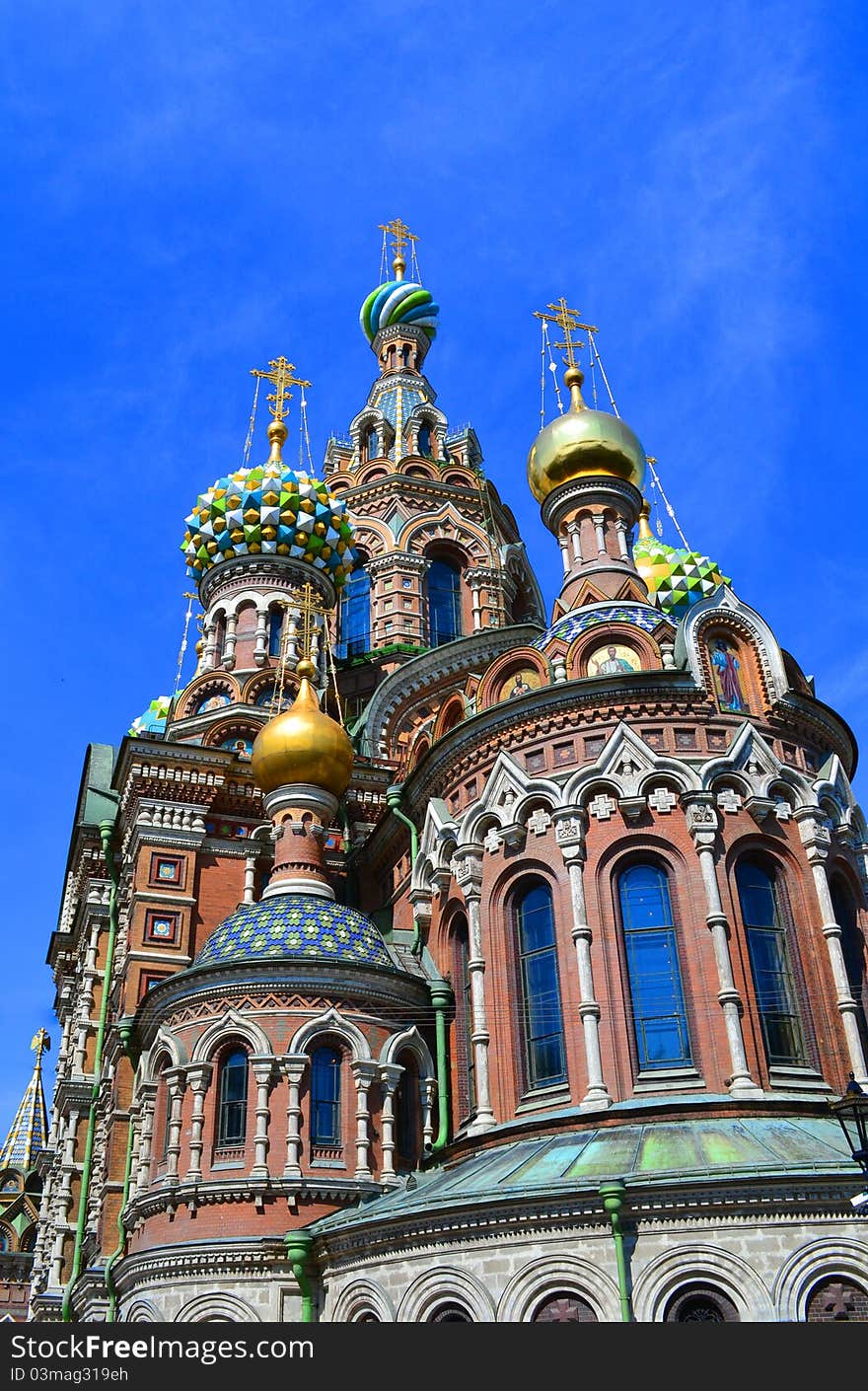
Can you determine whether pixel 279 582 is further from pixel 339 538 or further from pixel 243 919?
pixel 243 919

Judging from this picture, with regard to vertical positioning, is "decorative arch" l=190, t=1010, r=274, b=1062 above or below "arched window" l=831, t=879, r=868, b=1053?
below

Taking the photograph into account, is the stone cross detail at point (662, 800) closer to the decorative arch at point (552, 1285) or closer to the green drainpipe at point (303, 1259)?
the decorative arch at point (552, 1285)

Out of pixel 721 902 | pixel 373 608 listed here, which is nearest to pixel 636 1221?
pixel 721 902

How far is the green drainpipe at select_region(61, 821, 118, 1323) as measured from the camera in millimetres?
16906

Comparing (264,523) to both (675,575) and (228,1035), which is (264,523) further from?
(228,1035)

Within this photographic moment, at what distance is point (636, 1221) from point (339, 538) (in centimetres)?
1578

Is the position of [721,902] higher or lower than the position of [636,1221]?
higher

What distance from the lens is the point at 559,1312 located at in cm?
1077

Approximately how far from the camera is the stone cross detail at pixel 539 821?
14305 mm

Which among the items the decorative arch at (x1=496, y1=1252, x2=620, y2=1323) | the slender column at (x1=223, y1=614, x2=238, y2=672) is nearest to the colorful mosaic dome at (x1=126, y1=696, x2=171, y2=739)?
the slender column at (x1=223, y1=614, x2=238, y2=672)

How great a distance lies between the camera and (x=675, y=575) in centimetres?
2802

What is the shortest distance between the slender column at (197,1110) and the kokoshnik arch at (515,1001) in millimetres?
41

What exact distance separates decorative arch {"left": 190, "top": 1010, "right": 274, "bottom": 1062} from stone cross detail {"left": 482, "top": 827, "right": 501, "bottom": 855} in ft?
10.4

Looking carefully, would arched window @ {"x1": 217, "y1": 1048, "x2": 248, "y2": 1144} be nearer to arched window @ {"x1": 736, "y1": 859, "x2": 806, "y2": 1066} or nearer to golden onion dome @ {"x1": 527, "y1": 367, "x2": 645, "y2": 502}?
arched window @ {"x1": 736, "y1": 859, "x2": 806, "y2": 1066}
